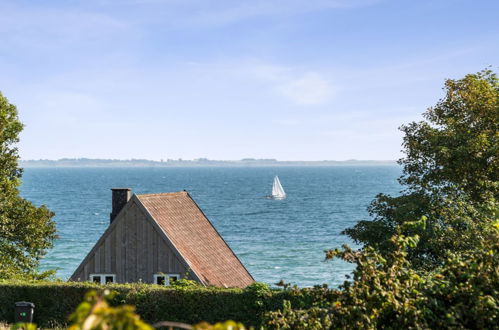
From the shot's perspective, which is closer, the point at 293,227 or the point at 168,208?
the point at 168,208

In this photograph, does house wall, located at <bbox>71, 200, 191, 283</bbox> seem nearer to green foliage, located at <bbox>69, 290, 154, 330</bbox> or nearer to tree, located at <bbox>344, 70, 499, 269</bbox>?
tree, located at <bbox>344, 70, 499, 269</bbox>

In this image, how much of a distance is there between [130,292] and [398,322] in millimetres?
16651

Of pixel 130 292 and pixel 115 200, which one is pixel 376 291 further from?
pixel 115 200

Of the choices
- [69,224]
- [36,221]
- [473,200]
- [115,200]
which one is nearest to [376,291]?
[473,200]

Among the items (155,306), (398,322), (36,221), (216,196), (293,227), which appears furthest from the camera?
(216,196)

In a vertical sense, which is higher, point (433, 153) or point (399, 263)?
point (433, 153)

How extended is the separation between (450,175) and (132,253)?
16431mm

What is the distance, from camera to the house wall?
101 feet

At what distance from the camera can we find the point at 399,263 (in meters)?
11.6

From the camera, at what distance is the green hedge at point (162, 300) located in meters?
23.9

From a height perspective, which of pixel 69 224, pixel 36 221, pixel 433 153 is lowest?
pixel 69 224

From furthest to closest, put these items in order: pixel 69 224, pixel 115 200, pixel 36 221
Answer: pixel 69 224 < pixel 36 221 < pixel 115 200

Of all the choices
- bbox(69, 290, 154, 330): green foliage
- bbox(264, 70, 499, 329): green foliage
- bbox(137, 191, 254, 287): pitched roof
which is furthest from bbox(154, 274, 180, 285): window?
bbox(69, 290, 154, 330): green foliage

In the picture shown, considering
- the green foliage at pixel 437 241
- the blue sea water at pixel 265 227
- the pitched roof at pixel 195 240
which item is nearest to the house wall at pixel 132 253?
the pitched roof at pixel 195 240
